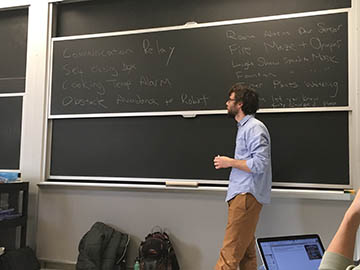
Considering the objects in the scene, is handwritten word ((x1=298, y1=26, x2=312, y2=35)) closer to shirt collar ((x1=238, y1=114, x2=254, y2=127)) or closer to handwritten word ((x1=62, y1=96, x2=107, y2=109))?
shirt collar ((x1=238, y1=114, x2=254, y2=127))

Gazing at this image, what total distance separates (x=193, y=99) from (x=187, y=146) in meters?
0.38

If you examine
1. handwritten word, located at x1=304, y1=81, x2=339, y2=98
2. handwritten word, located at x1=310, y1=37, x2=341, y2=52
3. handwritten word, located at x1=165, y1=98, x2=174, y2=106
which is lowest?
handwritten word, located at x1=165, y1=98, x2=174, y2=106

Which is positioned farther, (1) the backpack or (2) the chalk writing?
(2) the chalk writing

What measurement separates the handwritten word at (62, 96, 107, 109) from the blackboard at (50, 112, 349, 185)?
139mm

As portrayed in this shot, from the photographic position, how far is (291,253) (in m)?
1.49

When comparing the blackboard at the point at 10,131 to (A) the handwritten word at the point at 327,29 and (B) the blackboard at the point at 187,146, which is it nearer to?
(B) the blackboard at the point at 187,146

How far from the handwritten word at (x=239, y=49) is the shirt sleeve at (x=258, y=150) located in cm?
75

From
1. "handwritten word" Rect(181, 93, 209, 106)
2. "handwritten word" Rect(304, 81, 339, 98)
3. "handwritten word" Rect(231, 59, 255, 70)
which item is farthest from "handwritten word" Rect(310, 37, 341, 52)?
"handwritten word" Rect(181, 93, 209, 106)

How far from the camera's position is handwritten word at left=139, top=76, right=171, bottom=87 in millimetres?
3043

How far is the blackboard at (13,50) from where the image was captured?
3574 millimetres

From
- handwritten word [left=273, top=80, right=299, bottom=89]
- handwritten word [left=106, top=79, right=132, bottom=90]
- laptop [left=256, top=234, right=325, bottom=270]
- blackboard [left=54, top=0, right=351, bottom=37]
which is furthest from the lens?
handwritten word [left=106, top=79, right=132, bottom=90]

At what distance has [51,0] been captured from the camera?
3.42 m

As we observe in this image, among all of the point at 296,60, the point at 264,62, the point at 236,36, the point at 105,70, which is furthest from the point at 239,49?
the point at 105,70

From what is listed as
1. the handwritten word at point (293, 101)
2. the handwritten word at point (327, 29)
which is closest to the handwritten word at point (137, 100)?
the handwritten word at point (293, 101)
